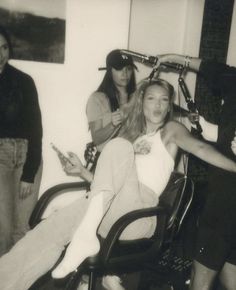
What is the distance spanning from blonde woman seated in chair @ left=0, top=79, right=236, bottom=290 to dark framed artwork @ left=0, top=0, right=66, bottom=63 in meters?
0.76

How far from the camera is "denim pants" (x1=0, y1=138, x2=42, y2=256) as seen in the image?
2.26 m

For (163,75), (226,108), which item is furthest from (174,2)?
(226,108)

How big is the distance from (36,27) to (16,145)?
78 centimetres

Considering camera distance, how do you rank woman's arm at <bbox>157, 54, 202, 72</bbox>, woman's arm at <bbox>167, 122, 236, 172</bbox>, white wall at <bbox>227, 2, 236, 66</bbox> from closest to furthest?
woman's arm at <bbox>167, 122, 236, 172</bbox> < woman's arm at <bbox>157, 54, 202, 72</bbox> < white wall at <bbox>227, 2, 236, 66</bbox>

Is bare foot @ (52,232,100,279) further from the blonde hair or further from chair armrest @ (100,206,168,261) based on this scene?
the blonde hair

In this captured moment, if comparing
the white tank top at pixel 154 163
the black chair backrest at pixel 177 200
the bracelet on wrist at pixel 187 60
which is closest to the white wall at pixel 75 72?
the bracelet on wrist at pixel 187 60

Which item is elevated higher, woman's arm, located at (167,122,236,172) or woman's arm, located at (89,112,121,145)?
woman's arm, located at (167,122,236,172)

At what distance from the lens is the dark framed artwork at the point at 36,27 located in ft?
7.42

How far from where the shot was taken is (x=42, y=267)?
5.15 feet

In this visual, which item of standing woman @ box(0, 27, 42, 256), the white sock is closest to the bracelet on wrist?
the white sock

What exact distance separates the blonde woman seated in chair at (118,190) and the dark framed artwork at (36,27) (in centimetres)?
76

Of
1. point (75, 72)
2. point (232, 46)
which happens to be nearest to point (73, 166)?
point (75, 72)

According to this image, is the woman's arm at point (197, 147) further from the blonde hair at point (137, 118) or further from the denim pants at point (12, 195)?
the denim pants at point (12, 195)

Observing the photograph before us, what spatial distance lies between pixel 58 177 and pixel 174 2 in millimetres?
1656
